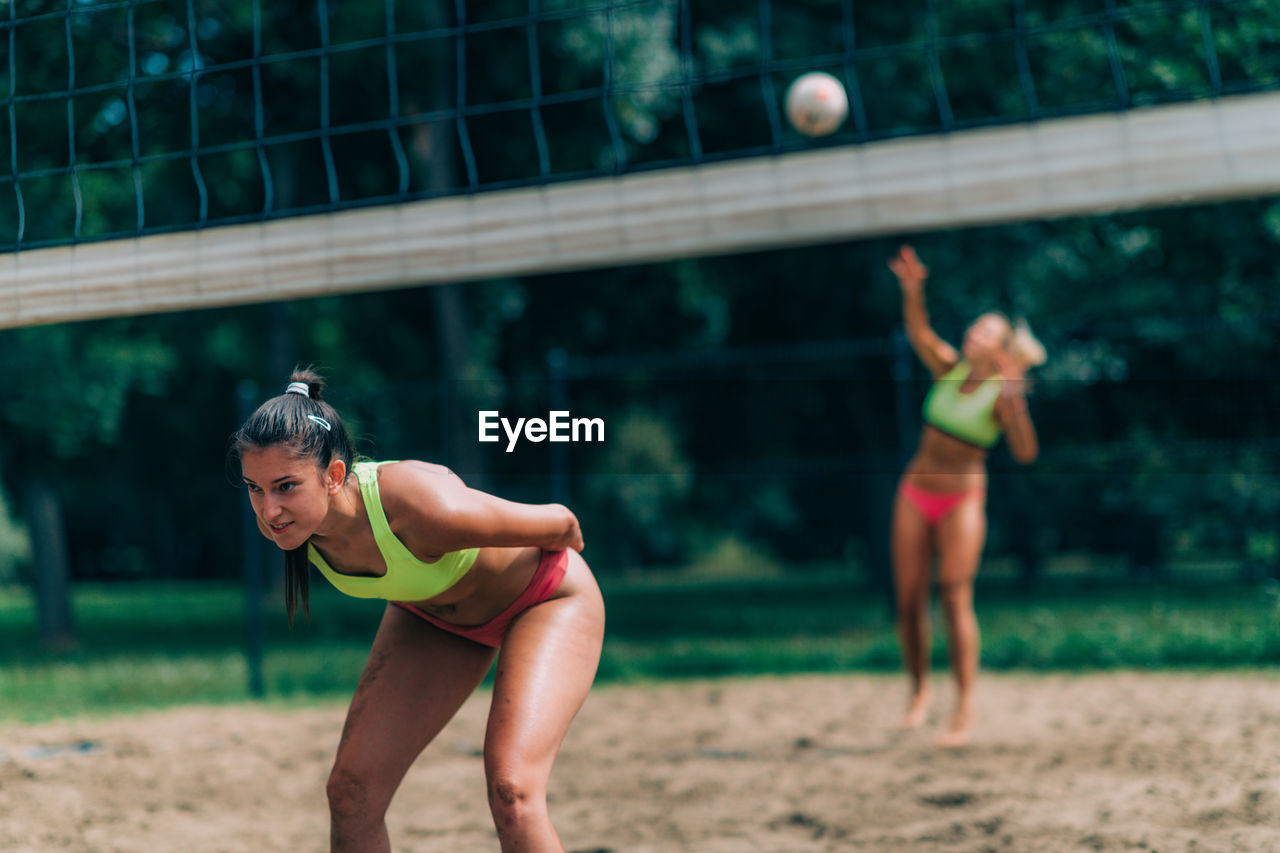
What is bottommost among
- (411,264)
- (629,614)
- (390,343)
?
(629,614)

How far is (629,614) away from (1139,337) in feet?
19.8

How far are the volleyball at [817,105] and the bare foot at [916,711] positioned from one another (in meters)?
2.76

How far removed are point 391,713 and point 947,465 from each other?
10.8ft

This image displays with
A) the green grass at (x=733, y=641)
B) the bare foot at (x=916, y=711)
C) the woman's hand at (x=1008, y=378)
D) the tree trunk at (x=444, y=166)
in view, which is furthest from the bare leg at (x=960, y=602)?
the tree trunk at (x=444, y=166)

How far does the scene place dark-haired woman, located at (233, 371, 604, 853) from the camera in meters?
2.38

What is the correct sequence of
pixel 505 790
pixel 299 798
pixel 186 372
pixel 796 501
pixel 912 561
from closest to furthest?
pixel 505 790
pixel 299 798
pixel 912 561
pixel 796 501
pixel 186 372

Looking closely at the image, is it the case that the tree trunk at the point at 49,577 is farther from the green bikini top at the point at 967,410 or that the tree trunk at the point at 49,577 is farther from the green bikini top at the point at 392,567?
the green bikini top at the point at 392,567

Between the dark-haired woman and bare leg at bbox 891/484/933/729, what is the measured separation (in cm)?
293

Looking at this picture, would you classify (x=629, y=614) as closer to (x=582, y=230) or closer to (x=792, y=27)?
(x=792, y=27)

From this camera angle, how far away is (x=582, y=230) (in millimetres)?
3416

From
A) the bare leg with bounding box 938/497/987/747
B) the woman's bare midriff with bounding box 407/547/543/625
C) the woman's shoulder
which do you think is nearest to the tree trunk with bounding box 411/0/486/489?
the bare leg with bounding box 938/497/987/747

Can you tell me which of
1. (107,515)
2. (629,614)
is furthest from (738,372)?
(107,515)

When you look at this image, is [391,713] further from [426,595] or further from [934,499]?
[934,499]

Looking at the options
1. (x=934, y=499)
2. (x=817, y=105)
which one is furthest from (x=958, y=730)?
(x=817, y=105)
